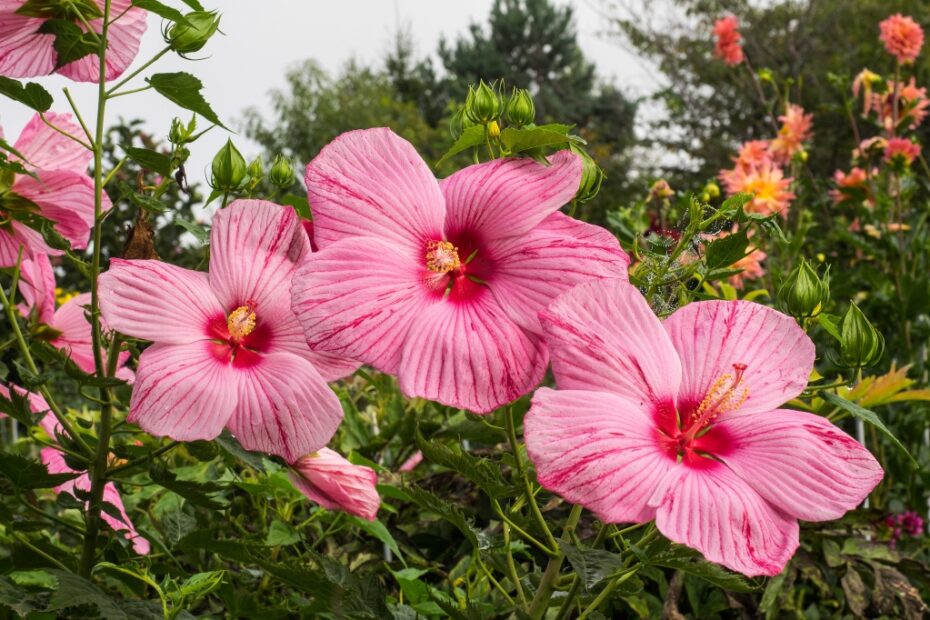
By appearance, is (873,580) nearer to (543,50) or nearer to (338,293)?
(338,293)

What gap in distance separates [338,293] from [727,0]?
11.5 m

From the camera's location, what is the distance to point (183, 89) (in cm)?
69

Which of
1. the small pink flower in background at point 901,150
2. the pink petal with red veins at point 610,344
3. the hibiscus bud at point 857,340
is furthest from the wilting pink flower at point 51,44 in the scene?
the small pink flower in background at point 901,150

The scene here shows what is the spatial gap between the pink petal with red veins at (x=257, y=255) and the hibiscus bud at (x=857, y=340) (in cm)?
34

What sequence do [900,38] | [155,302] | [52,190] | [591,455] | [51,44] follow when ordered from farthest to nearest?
[900,38] → [52,190] → [51,44] → [155,302] → [591,455]

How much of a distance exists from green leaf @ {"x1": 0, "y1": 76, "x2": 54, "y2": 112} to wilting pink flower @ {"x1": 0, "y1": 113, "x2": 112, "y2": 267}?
0.26ft

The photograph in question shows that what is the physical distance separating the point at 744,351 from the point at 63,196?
57 centimetres

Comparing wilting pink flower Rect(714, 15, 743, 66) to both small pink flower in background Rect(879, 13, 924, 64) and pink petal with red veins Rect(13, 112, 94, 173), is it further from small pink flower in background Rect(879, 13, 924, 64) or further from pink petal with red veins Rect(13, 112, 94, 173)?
pink petal with red veins Rect(13, 112, 94, 173)

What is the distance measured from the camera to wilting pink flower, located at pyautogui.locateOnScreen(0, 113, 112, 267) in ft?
2.62

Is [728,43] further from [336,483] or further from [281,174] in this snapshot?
[336,483]

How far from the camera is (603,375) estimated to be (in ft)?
1.60

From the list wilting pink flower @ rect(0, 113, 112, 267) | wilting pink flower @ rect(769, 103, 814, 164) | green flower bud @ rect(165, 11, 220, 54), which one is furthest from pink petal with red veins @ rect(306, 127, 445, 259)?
wilting pink flower @ rect(769, 103, 814, 164)

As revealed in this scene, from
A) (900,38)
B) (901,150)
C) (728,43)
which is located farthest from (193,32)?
(728,43)

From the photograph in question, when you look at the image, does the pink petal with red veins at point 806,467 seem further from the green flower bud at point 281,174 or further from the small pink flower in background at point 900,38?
the small pink flower in background at point 900,38
